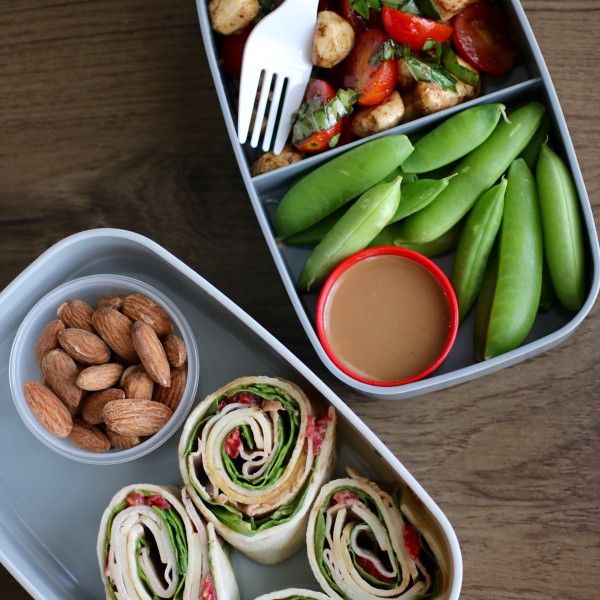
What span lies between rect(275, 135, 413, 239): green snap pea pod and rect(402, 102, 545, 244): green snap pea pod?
128mm

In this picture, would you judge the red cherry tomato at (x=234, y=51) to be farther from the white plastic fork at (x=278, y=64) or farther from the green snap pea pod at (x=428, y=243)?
the green snap pea pod at (x=428, y=243)

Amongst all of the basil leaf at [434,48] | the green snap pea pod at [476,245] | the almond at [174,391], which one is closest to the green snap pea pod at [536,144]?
the green snap pea pod at [476,245]

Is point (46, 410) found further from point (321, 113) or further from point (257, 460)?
point (321, 113)

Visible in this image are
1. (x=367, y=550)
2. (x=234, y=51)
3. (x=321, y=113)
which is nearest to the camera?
(x=367, y=550)

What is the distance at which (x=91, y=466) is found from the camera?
4.71 ft

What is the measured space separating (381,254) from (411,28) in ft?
1.55

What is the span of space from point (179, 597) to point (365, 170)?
903 millimetres

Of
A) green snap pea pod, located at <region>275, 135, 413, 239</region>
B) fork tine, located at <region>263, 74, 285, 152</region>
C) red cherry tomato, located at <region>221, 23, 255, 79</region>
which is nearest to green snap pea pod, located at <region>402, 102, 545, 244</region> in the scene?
green snap pea pod, located at <region>275, 135, 413, 239</region>

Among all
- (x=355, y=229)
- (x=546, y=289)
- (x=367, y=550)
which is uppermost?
(x=355, y=229)

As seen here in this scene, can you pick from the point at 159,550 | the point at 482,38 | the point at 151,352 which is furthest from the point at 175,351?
the point at 482,38

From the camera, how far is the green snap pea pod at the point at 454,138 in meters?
1.36

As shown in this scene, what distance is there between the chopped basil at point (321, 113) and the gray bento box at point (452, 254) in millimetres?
59

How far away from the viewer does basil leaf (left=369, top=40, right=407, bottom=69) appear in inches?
53.6

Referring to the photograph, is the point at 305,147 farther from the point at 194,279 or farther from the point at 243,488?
the point at 243,488
